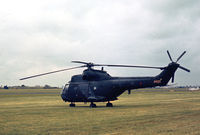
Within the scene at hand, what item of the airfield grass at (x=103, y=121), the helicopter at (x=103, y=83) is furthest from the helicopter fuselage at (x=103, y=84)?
the airfield grass at (x=103, y=121)

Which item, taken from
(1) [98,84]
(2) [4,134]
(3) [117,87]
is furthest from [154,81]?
(2) [4,134]

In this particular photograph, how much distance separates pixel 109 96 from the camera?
3127 centimetres

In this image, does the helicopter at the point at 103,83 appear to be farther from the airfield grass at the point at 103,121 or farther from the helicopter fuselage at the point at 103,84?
the airfield grass at the point at 103,121

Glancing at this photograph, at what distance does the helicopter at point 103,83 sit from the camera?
2889cm

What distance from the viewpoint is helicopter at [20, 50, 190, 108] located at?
28891 mm

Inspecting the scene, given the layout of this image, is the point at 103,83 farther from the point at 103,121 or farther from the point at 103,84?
the point at 103,121

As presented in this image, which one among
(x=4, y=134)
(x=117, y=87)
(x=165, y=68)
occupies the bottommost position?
(x=4, y=134)

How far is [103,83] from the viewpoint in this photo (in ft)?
103

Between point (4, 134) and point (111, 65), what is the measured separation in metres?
16.5

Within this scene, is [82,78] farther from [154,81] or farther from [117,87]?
[154,81]

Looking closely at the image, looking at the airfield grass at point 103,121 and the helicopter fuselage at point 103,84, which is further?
the helicopter fuselage at point 103,84

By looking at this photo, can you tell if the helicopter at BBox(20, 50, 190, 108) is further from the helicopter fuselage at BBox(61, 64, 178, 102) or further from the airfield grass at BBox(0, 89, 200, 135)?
the airfield grass at BBox(0, 89, 200, 135)

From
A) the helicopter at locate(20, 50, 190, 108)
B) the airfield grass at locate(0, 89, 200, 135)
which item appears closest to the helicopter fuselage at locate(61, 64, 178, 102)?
the helicopter at locate(20, 50, 190, 108)

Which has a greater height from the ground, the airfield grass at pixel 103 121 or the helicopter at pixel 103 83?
the helicopter at pixel 103 83
